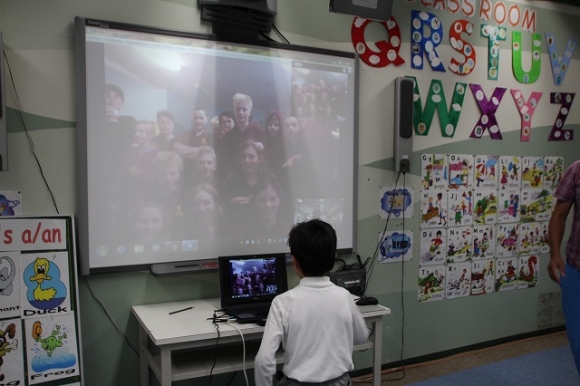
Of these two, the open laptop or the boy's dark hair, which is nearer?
the boy's dark hair

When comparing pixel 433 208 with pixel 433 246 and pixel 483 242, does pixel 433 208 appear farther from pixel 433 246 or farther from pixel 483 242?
pixel 483 242

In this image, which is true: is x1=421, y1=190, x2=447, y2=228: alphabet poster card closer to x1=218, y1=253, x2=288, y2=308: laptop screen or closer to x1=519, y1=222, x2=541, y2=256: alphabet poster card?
x1=519, y1=222, x2=541, y2=256: alphabet poster card

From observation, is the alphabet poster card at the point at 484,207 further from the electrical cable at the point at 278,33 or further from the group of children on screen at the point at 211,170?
the electrical cable at the point at 278,33

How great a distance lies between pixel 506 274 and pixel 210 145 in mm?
2582

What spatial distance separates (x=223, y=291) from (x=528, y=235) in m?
2.66

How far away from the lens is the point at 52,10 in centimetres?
233

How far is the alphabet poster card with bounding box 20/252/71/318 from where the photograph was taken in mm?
2203

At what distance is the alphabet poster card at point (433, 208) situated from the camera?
342 cm

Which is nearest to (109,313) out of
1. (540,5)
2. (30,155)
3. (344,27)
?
(30,155)

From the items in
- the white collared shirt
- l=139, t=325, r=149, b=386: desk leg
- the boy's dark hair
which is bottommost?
l=139, t=325, r=149, b=386: desk leg

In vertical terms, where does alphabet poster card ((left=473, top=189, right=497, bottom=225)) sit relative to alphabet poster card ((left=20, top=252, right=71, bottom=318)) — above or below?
above

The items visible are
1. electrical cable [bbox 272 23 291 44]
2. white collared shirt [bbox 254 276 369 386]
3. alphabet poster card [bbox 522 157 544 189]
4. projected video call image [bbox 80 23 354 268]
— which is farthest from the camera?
alphabet poster card [bbox 522 157 544 189]

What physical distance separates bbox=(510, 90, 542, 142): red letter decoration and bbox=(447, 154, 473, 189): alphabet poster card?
59 cm

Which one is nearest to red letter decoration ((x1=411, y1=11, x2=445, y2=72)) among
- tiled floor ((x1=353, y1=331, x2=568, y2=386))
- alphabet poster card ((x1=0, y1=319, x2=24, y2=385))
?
tiled floor ((x1=353, y1=331, x2=568, y2=386))
